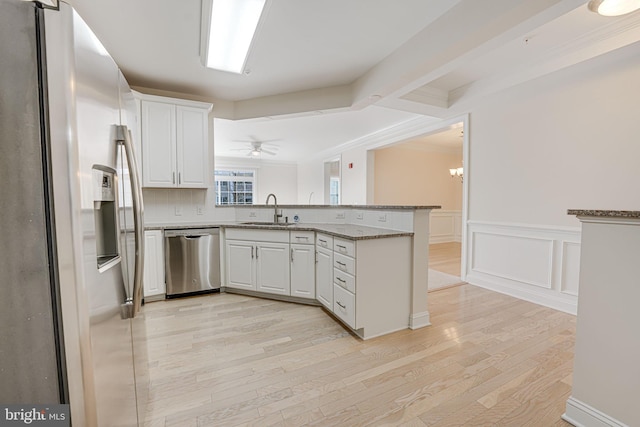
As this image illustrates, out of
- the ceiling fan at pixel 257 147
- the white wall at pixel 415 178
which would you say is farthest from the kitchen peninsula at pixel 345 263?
the white wall at pixel 415 178

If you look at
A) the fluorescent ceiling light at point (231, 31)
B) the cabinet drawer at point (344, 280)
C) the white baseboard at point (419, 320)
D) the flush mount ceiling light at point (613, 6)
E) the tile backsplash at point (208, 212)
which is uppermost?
the flush mount ceiling light at point (613, 6)

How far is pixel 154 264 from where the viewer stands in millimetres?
3086

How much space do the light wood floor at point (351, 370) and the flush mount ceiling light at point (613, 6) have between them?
8.32 feet

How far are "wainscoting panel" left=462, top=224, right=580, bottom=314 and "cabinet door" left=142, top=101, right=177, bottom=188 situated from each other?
4034mm

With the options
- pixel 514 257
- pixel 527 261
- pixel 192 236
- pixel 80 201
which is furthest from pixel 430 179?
pixel 80 201

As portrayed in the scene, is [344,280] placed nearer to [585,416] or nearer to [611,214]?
[585,416]

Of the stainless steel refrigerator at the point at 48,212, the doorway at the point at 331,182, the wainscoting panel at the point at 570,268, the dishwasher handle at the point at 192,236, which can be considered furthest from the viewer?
the doorway at the point at 331,182

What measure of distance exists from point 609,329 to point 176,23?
3360mm

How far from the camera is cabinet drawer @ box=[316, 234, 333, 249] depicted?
2676mm

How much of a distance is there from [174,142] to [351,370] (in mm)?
3099

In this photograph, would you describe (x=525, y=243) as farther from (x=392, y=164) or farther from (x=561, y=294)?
(x=392, y=164)

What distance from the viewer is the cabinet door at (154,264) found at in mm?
3053

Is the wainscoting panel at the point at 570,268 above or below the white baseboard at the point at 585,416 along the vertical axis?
above

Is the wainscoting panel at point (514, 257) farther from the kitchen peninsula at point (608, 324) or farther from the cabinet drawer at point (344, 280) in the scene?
the cabinet drawer at point (344, 280)
